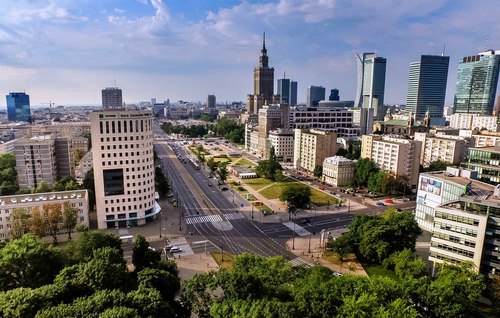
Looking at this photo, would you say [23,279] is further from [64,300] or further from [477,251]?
Answer: [477,251]

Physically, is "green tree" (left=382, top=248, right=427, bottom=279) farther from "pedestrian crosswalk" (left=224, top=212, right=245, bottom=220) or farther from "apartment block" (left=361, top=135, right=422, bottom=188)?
"apartment block" (left=361, top=135, right=422, bottom=188)

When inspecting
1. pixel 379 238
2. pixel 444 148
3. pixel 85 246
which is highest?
pixel 444 148

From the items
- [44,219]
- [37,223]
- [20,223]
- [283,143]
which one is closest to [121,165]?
[44,219]

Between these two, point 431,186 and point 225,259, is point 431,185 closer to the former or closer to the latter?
point 431,186

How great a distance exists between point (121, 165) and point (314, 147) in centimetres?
8367

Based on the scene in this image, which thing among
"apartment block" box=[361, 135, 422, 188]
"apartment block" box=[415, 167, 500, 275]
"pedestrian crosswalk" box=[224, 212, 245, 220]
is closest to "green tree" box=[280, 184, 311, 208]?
"pedestrian crosswalk" box=[224, 212, 245, 220]

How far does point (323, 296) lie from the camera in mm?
37625

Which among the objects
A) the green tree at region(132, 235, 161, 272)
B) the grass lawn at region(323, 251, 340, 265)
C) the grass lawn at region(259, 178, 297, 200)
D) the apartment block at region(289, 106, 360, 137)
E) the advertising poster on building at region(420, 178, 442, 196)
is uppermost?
the apartment block at region(289, 106, 360, 137)

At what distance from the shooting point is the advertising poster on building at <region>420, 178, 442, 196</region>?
74.7 metres

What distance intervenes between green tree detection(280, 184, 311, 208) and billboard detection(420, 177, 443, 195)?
29134 mm

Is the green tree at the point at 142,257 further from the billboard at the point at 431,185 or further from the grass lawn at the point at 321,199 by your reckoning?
the billboard at the point at 431,185

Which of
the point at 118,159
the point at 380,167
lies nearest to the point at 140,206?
the point at 118,159

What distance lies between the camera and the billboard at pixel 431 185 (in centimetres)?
7469

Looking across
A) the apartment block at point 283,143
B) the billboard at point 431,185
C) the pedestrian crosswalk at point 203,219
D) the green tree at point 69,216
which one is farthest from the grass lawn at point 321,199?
the green tree at point 69,216
